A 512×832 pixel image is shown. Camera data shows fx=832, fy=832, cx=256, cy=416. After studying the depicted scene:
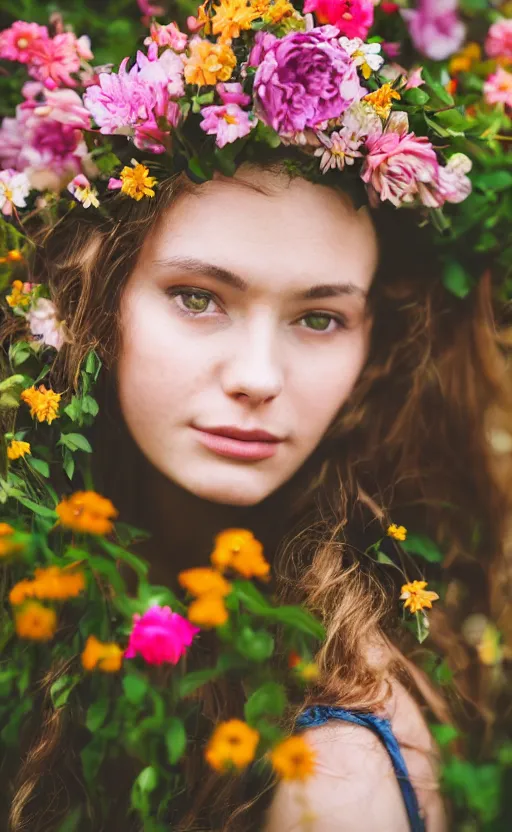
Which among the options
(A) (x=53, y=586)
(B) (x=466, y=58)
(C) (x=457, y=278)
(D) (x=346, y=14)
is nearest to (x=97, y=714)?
(A) (x=53, y=586)

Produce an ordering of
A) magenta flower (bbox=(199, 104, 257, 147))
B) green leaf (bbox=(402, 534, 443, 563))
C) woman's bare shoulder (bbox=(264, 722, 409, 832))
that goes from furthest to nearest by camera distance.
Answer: green leaf (bbox=(402, 534, 443, 563)), magenta flower (bbox=(199, 104, 257, 147)), woman's bare shoulder (bbox=(264, 722, 409, 832))

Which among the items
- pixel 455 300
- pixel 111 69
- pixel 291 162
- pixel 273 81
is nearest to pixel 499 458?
pixel 455 300

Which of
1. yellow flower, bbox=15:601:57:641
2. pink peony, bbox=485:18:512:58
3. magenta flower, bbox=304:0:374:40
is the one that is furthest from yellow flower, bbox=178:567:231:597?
pink peony, bbox=485:18:512:58

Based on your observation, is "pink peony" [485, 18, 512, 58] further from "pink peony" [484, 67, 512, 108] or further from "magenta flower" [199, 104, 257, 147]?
"magenta flower" [199, 104, 257, 147]

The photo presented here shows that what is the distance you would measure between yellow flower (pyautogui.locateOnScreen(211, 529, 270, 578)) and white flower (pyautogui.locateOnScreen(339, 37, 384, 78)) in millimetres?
776

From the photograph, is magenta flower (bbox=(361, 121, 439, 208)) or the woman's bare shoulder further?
magenta flower (bbox=(361, 121, 439, 208))

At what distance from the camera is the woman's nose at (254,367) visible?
1.31 meters

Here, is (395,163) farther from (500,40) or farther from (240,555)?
(240,555)

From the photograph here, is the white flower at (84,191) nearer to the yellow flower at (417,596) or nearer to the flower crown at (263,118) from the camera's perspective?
the flower crown at (263,118)

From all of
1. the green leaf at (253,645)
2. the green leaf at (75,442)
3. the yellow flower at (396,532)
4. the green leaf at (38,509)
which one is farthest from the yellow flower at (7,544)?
the yellow flower at (396,532)

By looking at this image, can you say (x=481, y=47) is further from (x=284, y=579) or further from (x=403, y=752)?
(x=403, y=752)

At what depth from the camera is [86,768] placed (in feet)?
4.14

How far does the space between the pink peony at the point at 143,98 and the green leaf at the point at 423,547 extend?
2.50ft

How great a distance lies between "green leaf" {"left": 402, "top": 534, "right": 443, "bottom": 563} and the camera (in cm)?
141
